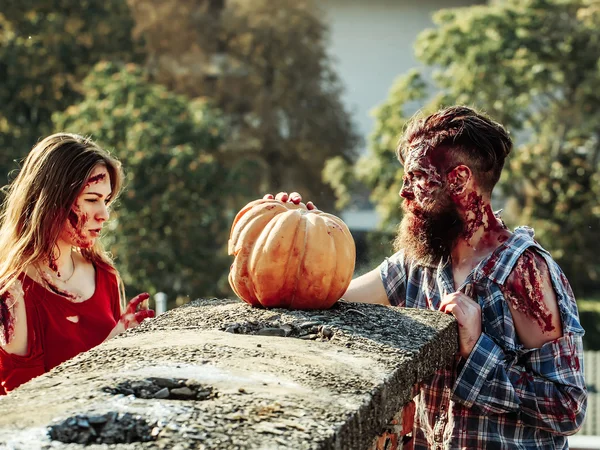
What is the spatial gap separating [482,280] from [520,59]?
14.2 m

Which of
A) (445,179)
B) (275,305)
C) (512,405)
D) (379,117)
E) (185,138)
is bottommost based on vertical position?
(512,405)

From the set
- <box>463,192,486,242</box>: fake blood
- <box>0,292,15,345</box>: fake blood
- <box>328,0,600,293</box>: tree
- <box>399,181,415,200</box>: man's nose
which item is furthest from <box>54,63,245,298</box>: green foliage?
<box>463,192,486,242</box>: fake blood

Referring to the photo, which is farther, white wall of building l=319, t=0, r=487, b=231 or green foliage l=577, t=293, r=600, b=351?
white wall of building l=319, t=0, r=487, b=231

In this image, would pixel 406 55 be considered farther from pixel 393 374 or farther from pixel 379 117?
pixel 393 374

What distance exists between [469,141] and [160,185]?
37.7 feet

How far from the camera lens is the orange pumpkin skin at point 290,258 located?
2889 millimetres

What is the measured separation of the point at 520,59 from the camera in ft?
53.8

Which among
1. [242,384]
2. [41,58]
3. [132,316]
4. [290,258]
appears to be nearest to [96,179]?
[132,316]

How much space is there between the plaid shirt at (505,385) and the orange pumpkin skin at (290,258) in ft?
1.50

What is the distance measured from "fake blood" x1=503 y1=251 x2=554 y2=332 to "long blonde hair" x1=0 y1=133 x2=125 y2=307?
1646 mm

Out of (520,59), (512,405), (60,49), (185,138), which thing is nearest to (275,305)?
(512,405)

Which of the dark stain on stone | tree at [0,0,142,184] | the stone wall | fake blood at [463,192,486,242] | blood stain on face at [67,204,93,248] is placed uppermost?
tree at [0,0,142,184]

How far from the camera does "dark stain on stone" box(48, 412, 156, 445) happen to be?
168 centimetres

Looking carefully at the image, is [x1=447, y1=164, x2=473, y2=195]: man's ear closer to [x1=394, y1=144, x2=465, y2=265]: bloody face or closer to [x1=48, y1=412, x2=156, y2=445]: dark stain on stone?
[x1=394, y1=144, x2=465, y2=265]: bloody face
